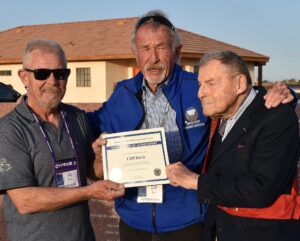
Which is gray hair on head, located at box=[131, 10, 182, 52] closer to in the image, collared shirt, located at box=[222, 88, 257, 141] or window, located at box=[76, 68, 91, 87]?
collared shirt, located at box=[222, 88, 257, 141]

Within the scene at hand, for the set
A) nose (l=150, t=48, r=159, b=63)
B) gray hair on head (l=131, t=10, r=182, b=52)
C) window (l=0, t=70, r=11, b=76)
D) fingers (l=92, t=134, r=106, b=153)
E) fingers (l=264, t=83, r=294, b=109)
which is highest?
window (l=0, t=70, r=11, b=76)

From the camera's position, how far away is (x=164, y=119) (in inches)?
115


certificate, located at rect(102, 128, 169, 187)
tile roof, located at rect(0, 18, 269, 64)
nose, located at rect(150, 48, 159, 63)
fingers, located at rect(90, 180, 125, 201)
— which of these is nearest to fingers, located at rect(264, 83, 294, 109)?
certificate, located at rect(102, 128, 169, 187)

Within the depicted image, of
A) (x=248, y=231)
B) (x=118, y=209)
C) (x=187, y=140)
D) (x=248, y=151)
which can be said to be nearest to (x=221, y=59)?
(x=248, y=151)

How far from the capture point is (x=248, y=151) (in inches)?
90.4

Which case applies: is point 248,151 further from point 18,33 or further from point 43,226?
point 18,33

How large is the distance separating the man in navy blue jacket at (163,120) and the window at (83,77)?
19.1m

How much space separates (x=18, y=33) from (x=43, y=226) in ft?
93.1

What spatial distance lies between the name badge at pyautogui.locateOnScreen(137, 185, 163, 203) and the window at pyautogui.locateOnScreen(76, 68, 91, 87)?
1936cm

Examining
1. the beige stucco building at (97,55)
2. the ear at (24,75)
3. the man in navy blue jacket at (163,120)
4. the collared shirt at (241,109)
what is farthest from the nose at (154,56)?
the beige stucco building at (97,55)

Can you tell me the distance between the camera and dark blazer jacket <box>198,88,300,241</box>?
219 centimetres

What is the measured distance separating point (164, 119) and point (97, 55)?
18.6m

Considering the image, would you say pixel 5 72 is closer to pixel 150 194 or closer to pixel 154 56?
pixel 154 56

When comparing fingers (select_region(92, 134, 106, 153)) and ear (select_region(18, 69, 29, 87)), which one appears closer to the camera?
ear (select_region(18, 69, 29, 87))
